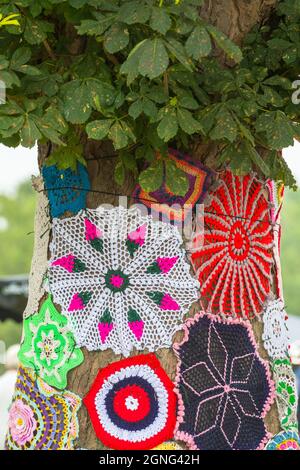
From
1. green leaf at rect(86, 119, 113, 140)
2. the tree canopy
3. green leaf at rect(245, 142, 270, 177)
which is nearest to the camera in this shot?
the tree canopy

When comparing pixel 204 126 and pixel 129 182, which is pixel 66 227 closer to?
pixel 129 182

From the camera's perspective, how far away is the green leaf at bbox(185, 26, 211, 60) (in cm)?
172

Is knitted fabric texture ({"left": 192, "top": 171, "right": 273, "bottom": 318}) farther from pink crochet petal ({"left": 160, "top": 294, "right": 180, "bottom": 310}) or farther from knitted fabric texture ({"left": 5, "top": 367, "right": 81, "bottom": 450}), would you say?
knitted fabric texture ({"left": 5, "top": 367, "right": 81, "bottom": 450})

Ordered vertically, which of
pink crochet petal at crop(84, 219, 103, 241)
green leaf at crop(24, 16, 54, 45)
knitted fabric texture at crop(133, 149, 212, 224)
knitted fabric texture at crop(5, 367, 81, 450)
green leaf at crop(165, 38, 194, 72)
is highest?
green leaf at crop(24, 16, 54, 45)

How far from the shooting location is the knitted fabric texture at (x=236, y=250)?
2.30 m

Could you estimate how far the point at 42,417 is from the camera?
225cm

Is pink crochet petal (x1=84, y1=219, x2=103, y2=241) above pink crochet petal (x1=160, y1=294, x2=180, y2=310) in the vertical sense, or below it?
above

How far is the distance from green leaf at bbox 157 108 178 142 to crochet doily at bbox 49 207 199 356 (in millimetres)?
430

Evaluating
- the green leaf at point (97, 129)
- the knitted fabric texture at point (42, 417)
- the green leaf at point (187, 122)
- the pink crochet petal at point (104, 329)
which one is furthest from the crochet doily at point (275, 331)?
the green leaf at point (97, 129)

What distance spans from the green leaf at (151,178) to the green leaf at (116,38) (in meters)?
0.37

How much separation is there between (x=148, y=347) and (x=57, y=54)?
0.89 metres

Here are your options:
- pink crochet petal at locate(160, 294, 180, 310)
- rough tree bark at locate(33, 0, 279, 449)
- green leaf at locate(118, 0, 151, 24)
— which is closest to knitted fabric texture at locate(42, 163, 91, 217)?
rough tree bark at locate(33, 0, 279, 449)

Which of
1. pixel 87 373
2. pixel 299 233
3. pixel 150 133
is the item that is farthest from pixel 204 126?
pixel 299 233

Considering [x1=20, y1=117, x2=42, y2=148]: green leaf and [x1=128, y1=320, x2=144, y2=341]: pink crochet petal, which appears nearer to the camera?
[x1=20, y1=117, x2=42, y2=148]: green leaf
